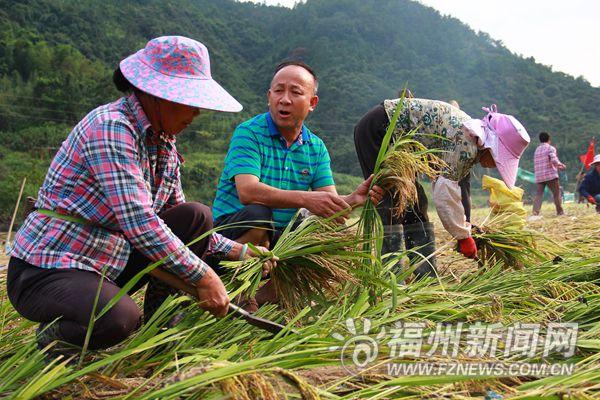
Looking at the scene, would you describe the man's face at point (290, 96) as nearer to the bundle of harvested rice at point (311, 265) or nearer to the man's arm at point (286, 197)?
the man's arm at point (286, 197)

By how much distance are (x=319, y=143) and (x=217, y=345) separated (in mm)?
1452

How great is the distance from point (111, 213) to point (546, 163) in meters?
8.99

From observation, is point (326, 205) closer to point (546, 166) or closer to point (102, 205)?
point (102, 205)

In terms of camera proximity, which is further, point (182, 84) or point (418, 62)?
point (418, 62)

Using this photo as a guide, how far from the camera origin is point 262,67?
Result: 174 ft

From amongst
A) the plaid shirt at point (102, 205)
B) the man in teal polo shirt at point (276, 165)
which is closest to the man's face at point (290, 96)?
the man in teal polo shirt at point (276, 165)

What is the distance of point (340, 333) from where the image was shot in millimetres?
1787

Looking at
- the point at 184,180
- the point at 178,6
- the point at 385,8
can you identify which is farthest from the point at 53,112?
the point at 385,8

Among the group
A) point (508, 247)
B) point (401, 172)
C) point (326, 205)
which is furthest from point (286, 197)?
point (508, 247)

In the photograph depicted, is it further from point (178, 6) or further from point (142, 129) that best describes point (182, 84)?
point (178, 6)

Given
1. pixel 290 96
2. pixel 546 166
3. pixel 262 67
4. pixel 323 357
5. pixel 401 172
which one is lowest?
pixel 323 357

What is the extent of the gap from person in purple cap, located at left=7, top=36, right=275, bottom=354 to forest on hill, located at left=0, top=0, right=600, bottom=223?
18.6 metres

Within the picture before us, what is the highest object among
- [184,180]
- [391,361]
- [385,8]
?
[385,8]

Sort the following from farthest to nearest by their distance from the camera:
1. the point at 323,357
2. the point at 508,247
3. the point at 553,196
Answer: the point at 553,196, the point at 508,247, the point at 323,357
